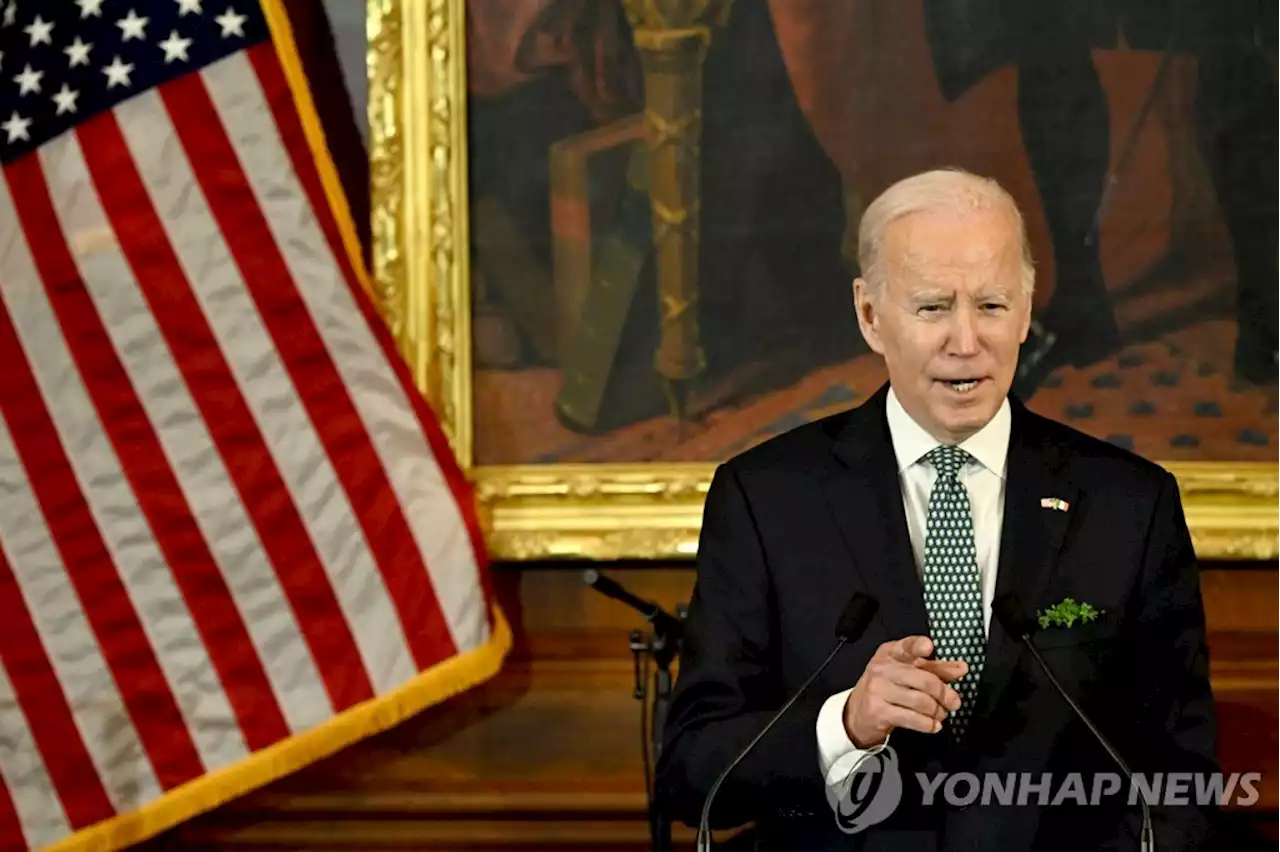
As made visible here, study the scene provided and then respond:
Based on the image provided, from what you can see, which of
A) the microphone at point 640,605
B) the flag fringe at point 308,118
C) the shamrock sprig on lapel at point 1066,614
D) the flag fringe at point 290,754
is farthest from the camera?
the flag fringe at point 308,118

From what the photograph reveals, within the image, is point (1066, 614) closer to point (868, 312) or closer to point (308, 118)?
point (868, 312)

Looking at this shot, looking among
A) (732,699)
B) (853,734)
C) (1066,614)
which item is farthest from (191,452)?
(1066,614)

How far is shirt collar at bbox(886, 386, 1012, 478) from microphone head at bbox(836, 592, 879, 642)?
1.51ft

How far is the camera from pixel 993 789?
7.03 feet

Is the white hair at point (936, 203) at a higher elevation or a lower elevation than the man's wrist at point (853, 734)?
higher

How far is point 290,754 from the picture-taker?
10.8 ft

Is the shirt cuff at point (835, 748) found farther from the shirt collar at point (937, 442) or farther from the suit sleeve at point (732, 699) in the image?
the shirt collar at point (937, 442)

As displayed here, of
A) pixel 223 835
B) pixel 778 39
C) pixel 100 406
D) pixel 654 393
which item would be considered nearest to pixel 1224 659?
pixel 654 393

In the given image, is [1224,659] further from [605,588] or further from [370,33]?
[370,33]

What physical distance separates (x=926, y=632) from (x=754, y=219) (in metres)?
1.54

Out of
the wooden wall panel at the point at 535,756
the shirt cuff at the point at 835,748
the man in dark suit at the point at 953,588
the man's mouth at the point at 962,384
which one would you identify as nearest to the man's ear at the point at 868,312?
the man in dark suit at the point at 953,588

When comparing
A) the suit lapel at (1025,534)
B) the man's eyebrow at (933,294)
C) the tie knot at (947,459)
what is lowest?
the suit lapel at (1025,534)

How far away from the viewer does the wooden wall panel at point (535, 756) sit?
11.0ft

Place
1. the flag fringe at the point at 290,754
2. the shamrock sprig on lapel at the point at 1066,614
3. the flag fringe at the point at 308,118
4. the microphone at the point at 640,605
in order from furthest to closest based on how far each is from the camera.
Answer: the flag fringe at the point at 308,118 < the flag fringe at the point at 290,754 < the microphone at the point at 640,605 < the shamrock sprig on lapel at the point at 1066,614
